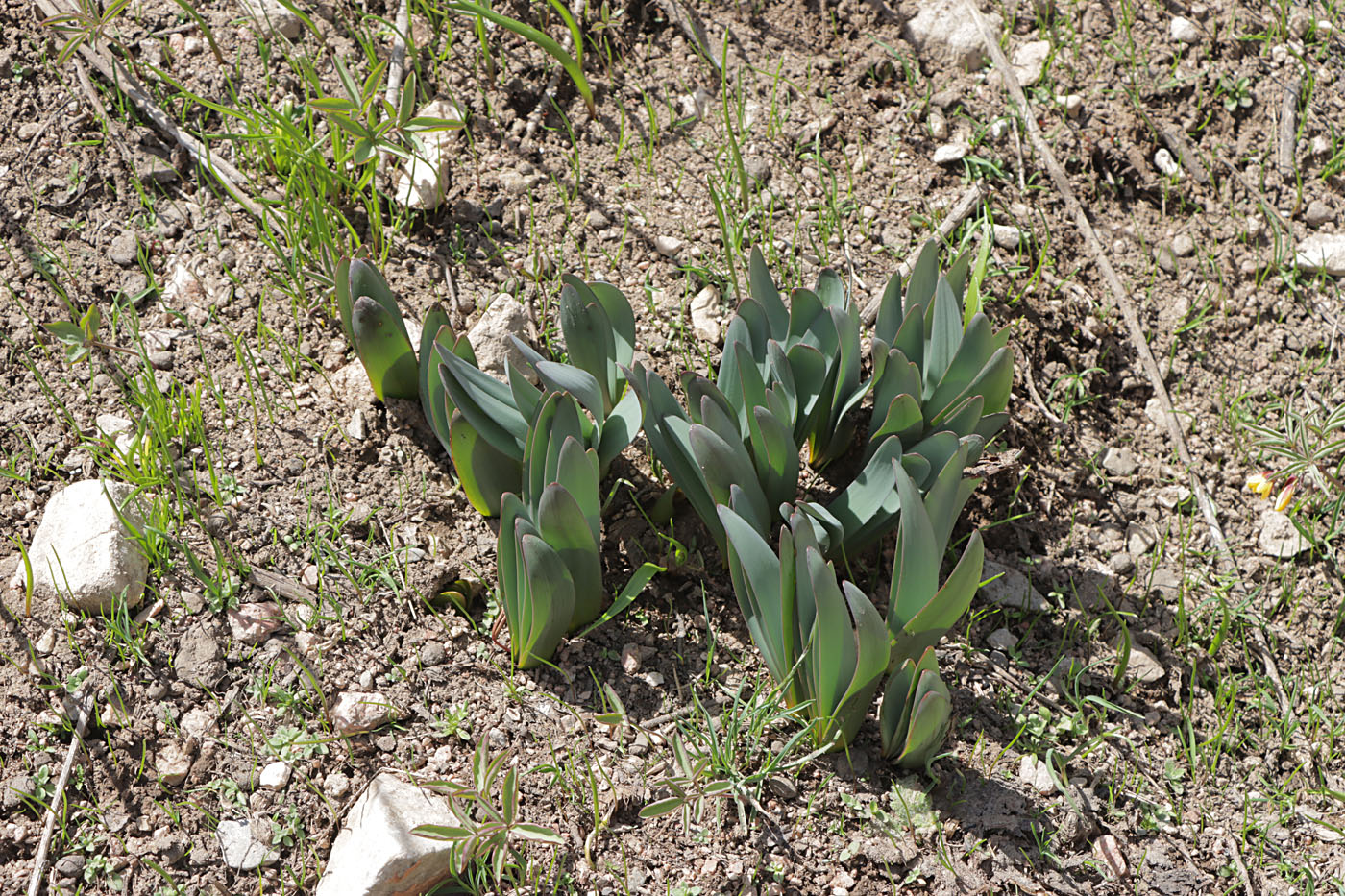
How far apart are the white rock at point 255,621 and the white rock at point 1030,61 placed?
94.3 inches

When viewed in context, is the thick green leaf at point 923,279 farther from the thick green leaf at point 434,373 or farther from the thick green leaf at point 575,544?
the thick green leaf at point 434,373

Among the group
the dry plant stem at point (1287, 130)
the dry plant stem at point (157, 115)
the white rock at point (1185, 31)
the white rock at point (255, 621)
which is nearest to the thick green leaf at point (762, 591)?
the white rock at point (255, 621)

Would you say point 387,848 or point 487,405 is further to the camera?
point 487,405

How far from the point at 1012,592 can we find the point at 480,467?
1.15 meters

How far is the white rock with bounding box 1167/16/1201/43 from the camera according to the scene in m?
3.05

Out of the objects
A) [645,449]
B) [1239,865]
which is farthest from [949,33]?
[1239,865]

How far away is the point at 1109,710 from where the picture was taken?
83.9 inches

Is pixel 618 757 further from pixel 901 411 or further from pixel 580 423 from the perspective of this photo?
pixel 901 411

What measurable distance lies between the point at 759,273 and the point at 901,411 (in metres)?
0.43

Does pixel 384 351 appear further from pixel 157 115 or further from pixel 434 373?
pixel 157 115

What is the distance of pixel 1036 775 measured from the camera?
1.97 m

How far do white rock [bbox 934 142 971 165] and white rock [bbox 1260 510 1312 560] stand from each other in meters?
1.18

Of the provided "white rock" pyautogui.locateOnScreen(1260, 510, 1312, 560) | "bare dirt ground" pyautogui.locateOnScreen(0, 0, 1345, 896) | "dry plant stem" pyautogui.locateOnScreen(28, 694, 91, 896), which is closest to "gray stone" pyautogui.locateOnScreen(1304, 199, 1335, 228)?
"bare dirt ground" pyautogui.locateOnScreen(0, 0, 1345, 896)

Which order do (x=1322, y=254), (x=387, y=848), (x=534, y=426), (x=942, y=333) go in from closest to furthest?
(x=387, y=848), (x=534, y=426), (x=942, y=333), (x=1322, y=254)
